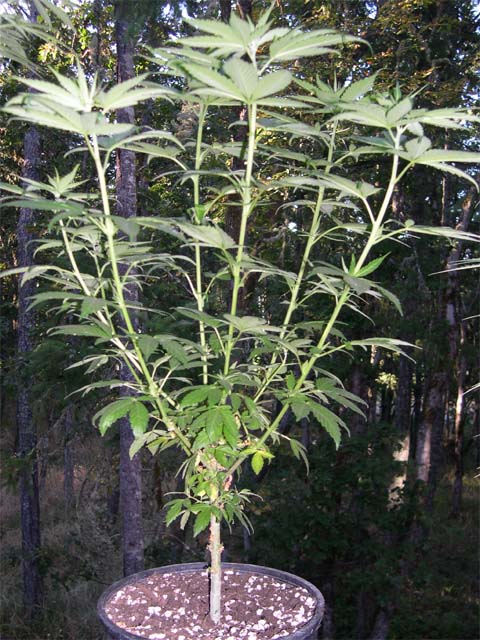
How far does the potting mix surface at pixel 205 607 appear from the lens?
1186 millimetres

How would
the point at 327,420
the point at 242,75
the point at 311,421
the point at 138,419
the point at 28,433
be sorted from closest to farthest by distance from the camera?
the point at 242,75 → the point at 138,419 → the point at 327,420 → the point at 311,421 → the point at 28,433

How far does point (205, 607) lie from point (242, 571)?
235mm

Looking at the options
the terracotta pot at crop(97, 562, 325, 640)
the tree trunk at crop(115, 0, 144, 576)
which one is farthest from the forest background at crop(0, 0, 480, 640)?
the terracotta pot at crop(97, 562, 325, 640)

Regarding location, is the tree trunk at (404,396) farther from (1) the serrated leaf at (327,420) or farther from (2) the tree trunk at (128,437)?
(1) the serrated leaf at (327,420)

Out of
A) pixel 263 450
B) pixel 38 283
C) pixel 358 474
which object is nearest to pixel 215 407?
pixel 263 450

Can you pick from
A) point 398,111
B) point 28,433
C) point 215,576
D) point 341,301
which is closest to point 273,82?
point 398,111

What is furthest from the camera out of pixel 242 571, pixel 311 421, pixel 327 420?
pixel 311 421

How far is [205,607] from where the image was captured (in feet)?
4.34

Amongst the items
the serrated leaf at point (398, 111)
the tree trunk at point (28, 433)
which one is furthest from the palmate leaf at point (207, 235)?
the tree trunk at point (28, 433)

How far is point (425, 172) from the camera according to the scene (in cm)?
572

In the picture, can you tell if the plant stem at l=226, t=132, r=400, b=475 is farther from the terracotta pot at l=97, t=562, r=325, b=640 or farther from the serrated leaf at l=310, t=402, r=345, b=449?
the terracotta pot at l=97, t=562, r=325, b=640

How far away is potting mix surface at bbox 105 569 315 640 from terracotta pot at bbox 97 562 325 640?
1 centimetres

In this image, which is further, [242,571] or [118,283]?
[242,571]

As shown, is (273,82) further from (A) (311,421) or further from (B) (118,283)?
(A) (311,421)
